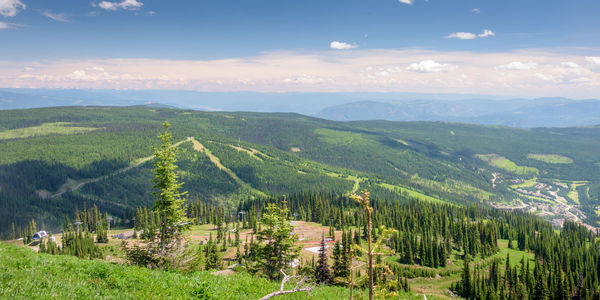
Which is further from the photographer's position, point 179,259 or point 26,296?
point 179,259

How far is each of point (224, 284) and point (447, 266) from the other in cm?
10565

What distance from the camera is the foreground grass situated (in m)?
14.1

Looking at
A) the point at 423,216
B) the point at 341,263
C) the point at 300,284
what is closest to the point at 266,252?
the point at 341,263

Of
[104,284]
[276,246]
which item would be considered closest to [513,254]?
[276,246]

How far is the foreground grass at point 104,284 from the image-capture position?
14122 millimetres

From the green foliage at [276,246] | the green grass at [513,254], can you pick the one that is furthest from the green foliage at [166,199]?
the green grass at [513,254]

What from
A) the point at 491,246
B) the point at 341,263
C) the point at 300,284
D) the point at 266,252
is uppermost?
the point at 300,284

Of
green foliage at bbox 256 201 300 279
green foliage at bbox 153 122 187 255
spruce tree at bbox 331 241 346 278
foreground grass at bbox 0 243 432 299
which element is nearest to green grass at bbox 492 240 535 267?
spruce tree at bbox 331 241 346 278

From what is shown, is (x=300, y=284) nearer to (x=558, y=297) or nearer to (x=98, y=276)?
(x=98, y=276)

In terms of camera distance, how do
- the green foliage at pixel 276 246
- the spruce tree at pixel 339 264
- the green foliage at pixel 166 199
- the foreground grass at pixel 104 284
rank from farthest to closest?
the spruce tree at pixel 339 264 < the green foliage at pixel 276 246 < the green foliage at pixel 166 199 < the foreground grass at pixel 104 284

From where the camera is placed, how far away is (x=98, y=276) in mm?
18766

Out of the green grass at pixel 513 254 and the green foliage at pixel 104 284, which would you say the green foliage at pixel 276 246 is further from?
the green grass at pixel 513 254

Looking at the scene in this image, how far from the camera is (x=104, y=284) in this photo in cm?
1714

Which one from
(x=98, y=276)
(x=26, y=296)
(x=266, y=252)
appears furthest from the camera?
(x=266, y=252)
